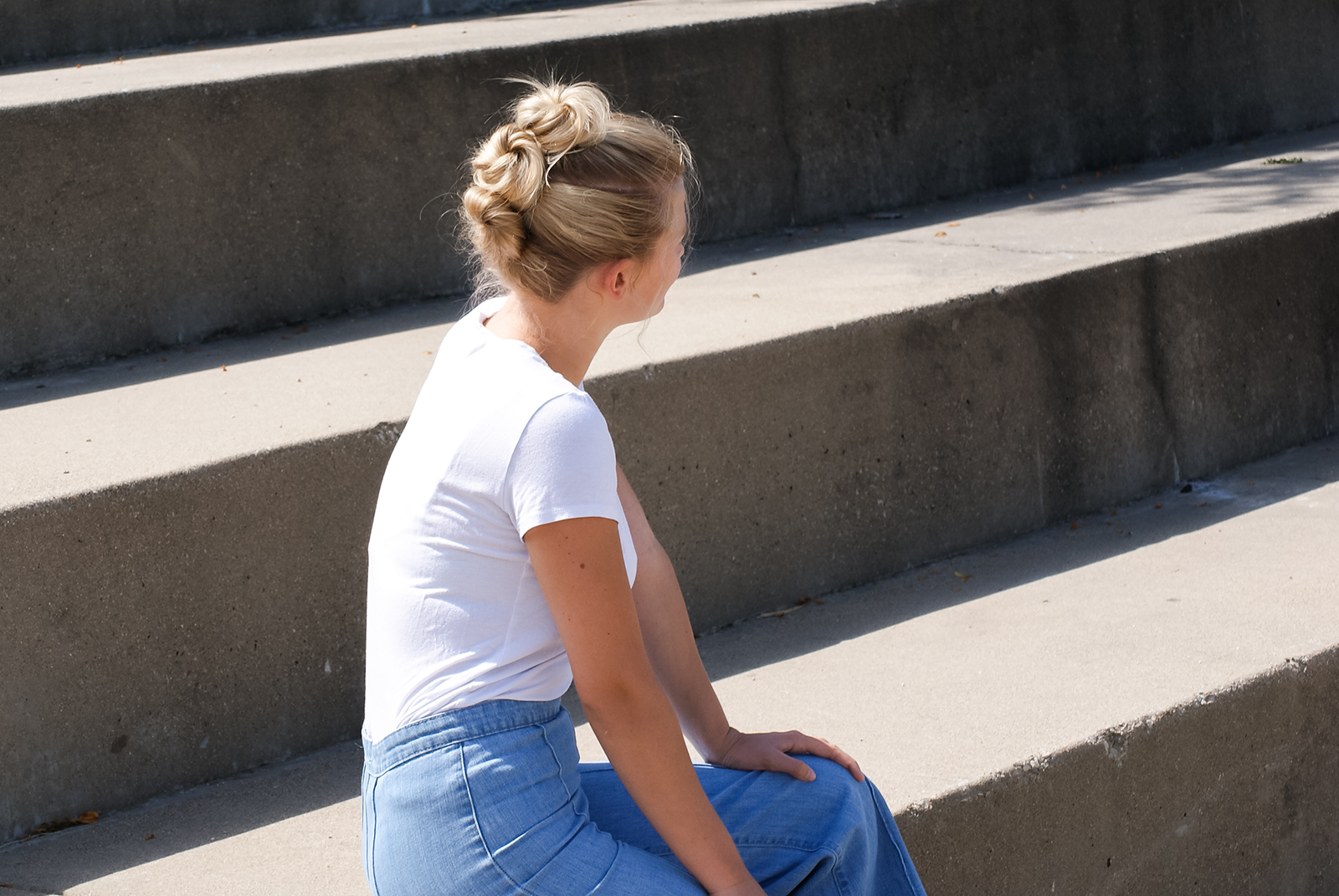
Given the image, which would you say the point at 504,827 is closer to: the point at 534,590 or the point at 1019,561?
the point at 534,590

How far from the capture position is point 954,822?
2.14 meters

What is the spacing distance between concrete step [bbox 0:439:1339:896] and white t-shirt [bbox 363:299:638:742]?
2.14 feet

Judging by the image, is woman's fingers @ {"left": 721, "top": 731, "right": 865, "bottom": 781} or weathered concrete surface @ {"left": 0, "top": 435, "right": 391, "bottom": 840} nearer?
woman's fingers @ {"left": 721, "top": 731, "right": 865, "bottom": 781}

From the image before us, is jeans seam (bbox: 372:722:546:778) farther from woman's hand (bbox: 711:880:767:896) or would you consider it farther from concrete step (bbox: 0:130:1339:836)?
concrete step (bbox: 0:130:1339:836)

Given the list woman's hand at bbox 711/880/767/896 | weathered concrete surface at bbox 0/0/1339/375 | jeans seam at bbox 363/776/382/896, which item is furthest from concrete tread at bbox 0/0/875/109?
woman's hand at bbox 711/880/767/896

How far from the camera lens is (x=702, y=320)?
3.20 metres

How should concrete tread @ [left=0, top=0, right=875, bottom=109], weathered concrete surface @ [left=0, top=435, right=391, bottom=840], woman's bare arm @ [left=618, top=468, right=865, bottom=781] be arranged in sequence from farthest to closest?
concrete tread @ [left=0, top=0, right=875, bottom=109] → weathered concrete surface @ [left=0, top=435, right=391, bottom=840] → woman's bare arm @ [left=618, top=468, right=865, bottom=781]

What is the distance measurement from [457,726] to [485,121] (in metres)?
2.76

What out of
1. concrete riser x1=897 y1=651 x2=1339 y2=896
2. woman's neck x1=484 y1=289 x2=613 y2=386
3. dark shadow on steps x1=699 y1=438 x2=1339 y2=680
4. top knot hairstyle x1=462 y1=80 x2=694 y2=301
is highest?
top knot hairstyle x1=462 y1=80 x2=694 y2=301

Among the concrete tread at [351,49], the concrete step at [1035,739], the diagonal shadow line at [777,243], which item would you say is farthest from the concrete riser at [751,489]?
the concrete tread at [351,49]

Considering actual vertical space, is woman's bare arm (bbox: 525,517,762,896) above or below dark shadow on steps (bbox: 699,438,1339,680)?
above

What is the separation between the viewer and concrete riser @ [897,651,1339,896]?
7.21ft

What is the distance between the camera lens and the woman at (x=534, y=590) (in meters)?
1.46

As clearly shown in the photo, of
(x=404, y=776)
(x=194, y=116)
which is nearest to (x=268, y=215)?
(x=194, y=116)
